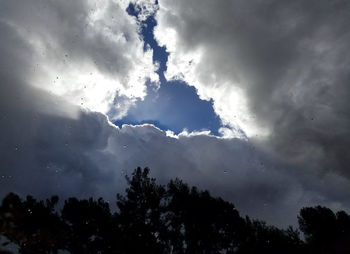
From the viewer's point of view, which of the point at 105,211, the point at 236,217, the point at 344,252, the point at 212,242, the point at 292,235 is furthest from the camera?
the point at 292,235

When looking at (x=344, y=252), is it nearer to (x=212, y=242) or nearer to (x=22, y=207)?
(x=212, y=242)

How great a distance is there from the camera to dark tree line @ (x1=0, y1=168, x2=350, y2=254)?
1281 inches

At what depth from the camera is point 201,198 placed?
144 ft

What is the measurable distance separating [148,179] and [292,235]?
35.5 m

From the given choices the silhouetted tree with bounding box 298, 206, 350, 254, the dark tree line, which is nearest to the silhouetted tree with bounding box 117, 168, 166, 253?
the dark tree line

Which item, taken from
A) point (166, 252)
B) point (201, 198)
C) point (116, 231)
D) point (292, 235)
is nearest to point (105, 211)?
point (116, 231)

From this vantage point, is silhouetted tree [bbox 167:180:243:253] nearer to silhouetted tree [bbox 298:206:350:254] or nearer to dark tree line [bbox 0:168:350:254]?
dark tree line [bbox 0:168:350:254]

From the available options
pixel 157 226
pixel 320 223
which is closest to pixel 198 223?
pixel 157 226

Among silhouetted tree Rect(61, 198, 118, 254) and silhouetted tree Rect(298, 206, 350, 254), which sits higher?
silhouetted tree Rect(298, 206, 350, 254)

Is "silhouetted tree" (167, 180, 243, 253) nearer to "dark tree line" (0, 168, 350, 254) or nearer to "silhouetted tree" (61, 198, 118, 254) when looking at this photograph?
"dark tree line" (0, 168, 350, 254)

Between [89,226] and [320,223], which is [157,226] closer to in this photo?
[89,226]

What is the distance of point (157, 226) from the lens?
33.7 metres

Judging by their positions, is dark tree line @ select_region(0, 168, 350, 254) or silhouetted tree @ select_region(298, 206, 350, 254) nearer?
dark tree line @ select_region(0, 168, 350, 254)

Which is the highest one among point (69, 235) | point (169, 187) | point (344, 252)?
point (169, 187)
